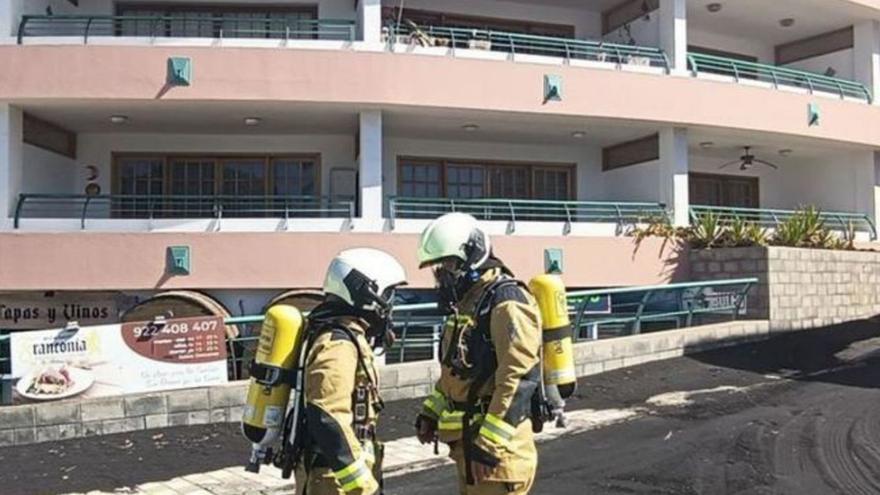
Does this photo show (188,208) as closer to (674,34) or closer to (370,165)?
(370,165)

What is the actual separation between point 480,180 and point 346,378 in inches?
592

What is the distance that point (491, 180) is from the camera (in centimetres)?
1823

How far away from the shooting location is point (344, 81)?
14344 millimetres

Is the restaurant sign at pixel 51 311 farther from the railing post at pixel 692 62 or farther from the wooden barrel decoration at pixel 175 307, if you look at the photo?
the railing post at pixel 692 62

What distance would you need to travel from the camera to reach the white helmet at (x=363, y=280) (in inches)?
141

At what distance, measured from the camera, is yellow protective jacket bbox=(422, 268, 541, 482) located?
3.74 metres

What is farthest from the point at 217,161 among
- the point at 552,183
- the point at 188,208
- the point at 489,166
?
the point at 552,183

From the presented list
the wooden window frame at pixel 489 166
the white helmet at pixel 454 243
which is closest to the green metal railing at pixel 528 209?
the wooden window frame at pixel 489 166

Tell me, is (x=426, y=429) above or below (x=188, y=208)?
below

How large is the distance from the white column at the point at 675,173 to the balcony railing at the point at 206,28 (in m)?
6.71

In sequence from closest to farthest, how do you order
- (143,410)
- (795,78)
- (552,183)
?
(143,410), (552,183), (795,78)

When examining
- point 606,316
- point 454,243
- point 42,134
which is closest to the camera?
point 454,243

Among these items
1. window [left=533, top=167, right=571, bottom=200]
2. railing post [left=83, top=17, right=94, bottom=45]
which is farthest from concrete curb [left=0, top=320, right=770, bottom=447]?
window [left=533, top=167, right=571, bottom=200]

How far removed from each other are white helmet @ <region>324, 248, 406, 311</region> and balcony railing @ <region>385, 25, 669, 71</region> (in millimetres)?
11846
